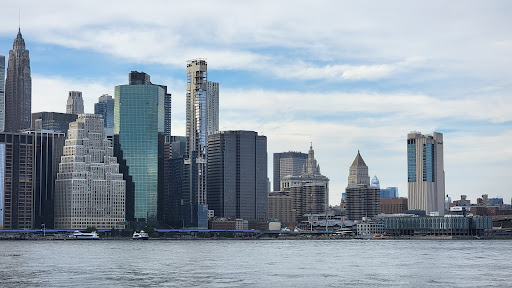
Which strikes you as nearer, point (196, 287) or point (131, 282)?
point (196, 287)

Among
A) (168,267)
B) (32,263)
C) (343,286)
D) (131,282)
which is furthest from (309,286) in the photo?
(32,263)

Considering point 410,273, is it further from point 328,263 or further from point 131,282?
point 131,282

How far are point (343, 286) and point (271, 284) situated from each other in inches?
431

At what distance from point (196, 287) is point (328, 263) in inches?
2598

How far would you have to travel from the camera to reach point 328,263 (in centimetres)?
19012

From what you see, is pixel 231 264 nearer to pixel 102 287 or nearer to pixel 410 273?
pixel 410 273

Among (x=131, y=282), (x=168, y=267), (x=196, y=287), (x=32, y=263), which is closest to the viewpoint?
(x=196, y=287)

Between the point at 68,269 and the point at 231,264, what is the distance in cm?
3468

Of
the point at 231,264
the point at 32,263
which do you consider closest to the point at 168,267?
the point at 231,264

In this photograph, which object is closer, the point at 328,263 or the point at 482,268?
the point at 482,268

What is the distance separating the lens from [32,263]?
18438 cm

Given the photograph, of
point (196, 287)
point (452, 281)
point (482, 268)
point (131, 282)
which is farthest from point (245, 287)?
point (482, 268)

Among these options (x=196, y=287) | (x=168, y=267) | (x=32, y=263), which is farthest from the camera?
(x=32, y=263)

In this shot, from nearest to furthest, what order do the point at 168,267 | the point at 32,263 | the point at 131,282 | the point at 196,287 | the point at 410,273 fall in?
1. the point at 196,287
2. the point at 131,282
3. the point at 410,273
4. the point at 168,267
5. the point at 32,263
